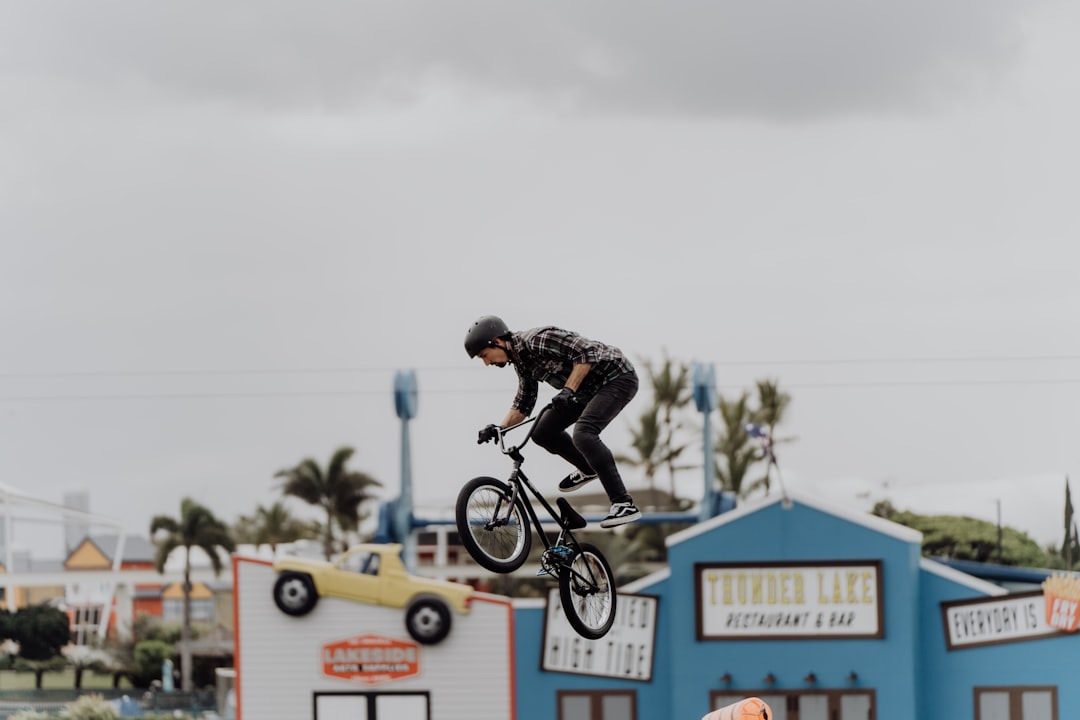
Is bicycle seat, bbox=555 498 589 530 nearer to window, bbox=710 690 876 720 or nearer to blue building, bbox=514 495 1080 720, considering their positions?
blue building, bbox=514 495 1080 720

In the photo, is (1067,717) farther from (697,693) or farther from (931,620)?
(697,693)

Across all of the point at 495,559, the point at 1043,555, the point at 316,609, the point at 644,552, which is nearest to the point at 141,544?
the point at 644,552

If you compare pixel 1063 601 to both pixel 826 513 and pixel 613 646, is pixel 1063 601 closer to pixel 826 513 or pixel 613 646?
pixel 826 513

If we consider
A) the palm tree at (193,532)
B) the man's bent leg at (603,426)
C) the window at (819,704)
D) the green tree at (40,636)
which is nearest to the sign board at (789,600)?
the window at (819,704)

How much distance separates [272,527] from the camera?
104m

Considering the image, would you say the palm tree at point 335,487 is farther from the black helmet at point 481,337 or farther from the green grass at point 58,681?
the black helmet at point 481,337

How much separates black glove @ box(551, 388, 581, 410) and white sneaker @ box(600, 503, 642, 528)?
→ 961mm

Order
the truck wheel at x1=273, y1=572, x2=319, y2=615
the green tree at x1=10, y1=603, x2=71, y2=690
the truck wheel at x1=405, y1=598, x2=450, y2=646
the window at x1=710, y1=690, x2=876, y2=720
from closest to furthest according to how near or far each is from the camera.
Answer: the window at x1=710, y1=690, x2=876, y2=720 < the truck wheel at x1=405, y1=598, x2=450, y2=646 < the truck wheel at x1=273, y1=572, x2=319, y2=615 < the green tree at x1=10, y1=603, x2=71, y2=690

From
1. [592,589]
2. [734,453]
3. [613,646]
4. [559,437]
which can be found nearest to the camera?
[559,437]

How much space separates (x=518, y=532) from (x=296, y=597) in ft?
101

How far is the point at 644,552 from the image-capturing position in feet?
289

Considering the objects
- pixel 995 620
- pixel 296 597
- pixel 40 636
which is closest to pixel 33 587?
pixel 40 636

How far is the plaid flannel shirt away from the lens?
1435cm

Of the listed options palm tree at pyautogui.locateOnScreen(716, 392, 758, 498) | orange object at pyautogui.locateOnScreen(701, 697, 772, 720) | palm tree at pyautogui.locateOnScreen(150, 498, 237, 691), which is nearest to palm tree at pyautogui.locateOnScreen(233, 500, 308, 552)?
palm tree at pyautogui.locateOnScreen(150, 498, 237, 691)
